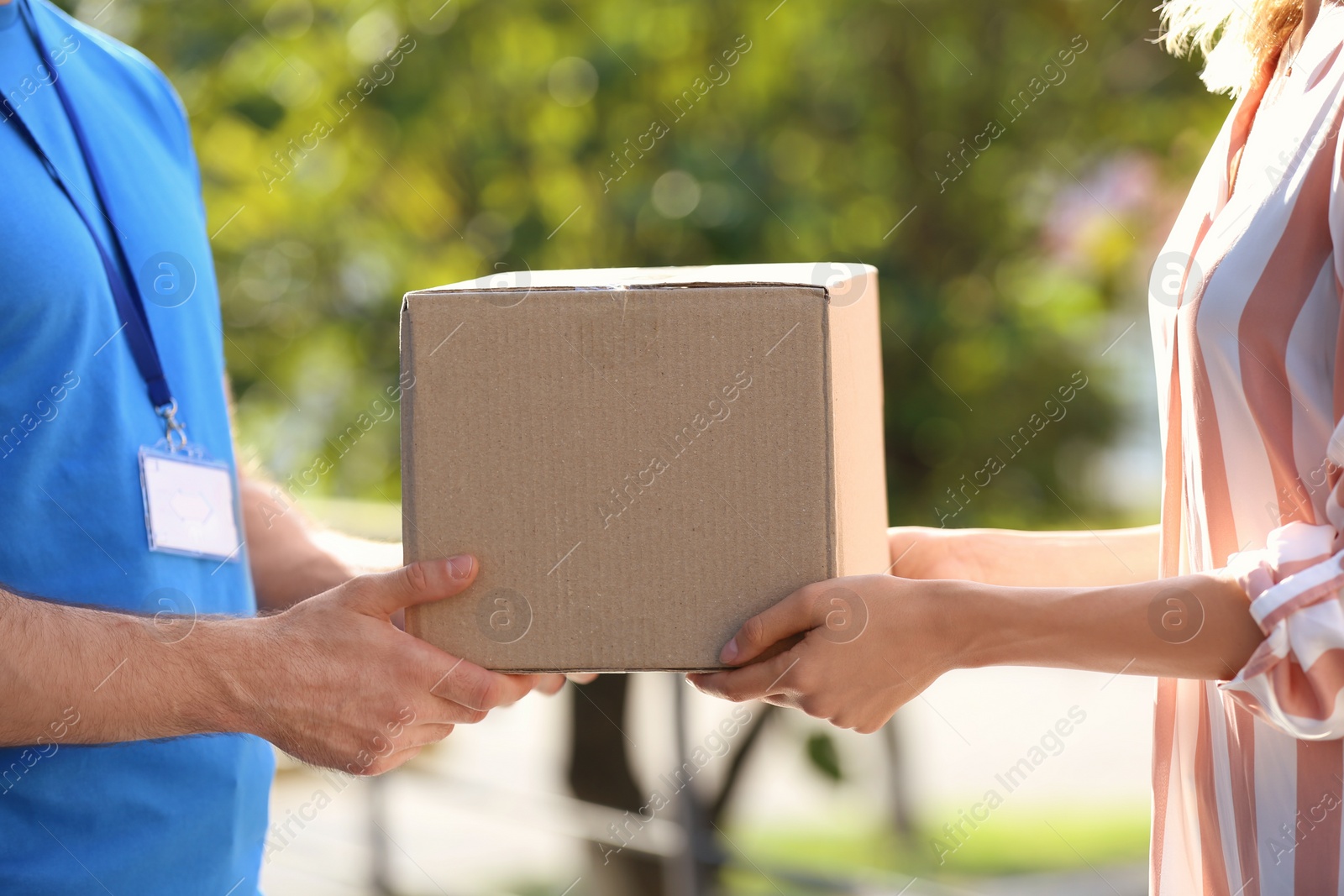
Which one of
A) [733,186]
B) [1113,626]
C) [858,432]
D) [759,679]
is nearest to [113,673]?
[759,679]

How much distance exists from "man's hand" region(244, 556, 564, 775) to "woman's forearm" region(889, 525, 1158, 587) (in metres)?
0.53

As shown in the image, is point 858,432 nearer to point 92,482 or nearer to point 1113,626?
point 1113,626

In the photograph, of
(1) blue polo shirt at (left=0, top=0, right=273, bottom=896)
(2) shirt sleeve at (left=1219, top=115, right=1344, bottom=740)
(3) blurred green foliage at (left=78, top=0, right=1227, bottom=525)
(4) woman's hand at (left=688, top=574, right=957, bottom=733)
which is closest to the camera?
(2) shirt sleeve at (left=1219, top=115, right=1344, bottom=740)

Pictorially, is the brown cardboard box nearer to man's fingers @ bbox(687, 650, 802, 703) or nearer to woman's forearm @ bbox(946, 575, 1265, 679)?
man's fingers @ bbox(687, 650, 802, 703)

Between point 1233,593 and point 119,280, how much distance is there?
3.64 ft

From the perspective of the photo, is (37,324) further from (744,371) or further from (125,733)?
(744,371)

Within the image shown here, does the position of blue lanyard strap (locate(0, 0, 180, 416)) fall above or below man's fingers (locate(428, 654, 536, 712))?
above

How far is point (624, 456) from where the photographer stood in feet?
3.23

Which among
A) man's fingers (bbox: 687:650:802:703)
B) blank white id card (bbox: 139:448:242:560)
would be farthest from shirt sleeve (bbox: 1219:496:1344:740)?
blank white id card (bbox: 139:448:242:560)

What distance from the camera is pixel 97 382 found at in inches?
46.2

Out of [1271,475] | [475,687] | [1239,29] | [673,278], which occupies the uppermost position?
[1239,29]

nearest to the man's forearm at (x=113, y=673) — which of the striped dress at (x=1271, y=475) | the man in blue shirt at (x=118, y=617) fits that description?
the man in blue shirt at (x=118, y=617)

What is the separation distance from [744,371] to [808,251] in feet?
4.52

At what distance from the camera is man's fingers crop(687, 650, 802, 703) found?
1020 millimetres
